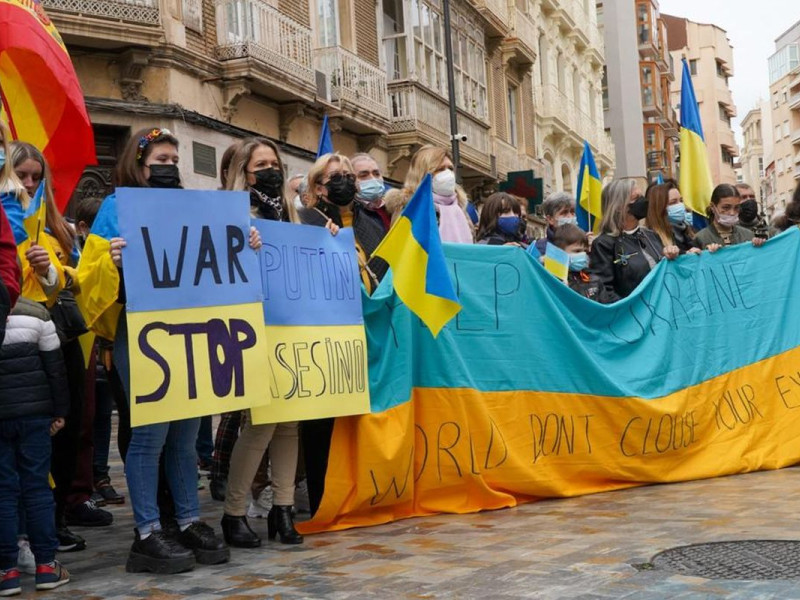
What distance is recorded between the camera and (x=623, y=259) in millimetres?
7715

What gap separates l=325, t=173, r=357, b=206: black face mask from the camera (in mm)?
6164

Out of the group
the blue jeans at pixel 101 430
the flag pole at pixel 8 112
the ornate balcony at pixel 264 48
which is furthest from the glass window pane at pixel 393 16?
the flag pole at pixel 8 112

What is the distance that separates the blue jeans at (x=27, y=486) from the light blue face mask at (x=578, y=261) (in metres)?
3.97

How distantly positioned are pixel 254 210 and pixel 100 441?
2.24m

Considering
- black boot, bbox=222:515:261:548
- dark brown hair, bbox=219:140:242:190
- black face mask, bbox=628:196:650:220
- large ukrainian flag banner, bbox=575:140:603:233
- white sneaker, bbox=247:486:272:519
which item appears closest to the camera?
black boot, bbox=222:515:261:548

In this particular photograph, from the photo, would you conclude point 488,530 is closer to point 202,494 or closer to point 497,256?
point 497,256

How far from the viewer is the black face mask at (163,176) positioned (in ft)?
16.7

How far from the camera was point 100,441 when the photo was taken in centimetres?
713

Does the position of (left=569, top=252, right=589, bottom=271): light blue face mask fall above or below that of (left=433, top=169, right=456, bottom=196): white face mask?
below

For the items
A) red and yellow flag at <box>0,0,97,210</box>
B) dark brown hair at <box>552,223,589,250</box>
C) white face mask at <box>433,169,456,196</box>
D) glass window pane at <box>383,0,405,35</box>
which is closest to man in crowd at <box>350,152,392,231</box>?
white face mask at <box>433,169,456,196</box>

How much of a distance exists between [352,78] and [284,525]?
1656 cm

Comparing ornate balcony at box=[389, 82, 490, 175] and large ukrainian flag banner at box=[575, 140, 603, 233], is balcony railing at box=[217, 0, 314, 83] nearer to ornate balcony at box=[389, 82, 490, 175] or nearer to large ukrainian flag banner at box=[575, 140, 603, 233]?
ornate balcony at box=[389, 82, 490, 175]

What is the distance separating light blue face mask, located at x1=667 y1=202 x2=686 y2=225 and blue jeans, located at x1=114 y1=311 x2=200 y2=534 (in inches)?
177

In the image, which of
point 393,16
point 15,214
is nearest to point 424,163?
point 15,214
